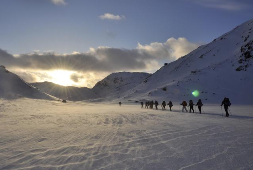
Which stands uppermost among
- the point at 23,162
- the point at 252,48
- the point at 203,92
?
the point at 252,48

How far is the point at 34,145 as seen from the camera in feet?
20.7

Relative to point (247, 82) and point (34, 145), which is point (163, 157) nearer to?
point (34, 145)

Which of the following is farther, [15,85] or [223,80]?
[15,85]

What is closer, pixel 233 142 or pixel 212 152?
pixel 212 152

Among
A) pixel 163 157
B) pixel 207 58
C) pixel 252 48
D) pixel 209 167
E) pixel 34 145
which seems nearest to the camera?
pixel 209 167

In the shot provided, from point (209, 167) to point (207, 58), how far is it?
118m

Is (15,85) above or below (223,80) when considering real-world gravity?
below

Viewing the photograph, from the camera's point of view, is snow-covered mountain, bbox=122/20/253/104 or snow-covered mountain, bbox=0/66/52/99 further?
snow-covered mountain, bbox=0/66/52/99

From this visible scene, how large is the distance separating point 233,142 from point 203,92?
7367 centimetres

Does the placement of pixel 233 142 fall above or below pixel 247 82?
below

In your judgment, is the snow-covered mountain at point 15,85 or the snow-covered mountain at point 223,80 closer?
the snow-covered mountain at point 223,80

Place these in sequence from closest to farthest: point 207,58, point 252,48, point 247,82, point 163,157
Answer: point 163,157 < point 247,82 < point 252,48 < point 207,58

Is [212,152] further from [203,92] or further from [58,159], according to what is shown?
[203,92]

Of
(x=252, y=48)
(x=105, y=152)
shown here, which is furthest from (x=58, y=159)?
(x=252, y=48)
